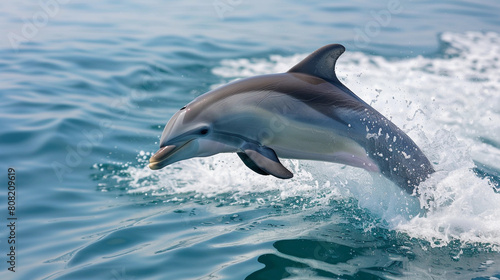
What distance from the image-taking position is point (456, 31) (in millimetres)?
16984

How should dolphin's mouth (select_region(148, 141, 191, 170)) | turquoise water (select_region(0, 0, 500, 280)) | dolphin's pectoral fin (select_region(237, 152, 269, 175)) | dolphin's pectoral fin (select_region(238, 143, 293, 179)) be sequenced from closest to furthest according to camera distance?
1. dolphin's pectoral fin (select_region(238, 143, 293, 179))
2. dolphin's pectoral fin (select_region(237, 152, 269, 175))
3. dolphin's mouth (select_region(148, 141, 191, 170))
4. turquoise water (select_region(0, 0, 500, 280))

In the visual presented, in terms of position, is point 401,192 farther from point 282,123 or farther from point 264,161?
point 264,161

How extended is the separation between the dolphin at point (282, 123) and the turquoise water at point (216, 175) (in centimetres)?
79

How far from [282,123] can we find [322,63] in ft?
2.26

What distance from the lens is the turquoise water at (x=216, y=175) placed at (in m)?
5.04

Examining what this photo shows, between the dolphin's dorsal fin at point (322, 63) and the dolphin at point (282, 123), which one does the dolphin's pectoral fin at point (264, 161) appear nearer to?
the dolphin at point (282, 123)

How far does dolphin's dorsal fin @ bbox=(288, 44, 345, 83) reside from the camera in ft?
17.0

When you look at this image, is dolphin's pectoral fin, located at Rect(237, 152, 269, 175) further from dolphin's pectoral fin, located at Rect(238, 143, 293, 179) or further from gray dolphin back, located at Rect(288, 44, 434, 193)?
gray dolphin back, located at Rect(288, 44, 434, 193)

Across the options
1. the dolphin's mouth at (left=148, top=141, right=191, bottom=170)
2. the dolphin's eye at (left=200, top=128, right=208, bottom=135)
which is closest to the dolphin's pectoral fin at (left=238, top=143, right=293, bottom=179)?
the dolphin's eye at (left=200, top=128, right=208, bottom=135)

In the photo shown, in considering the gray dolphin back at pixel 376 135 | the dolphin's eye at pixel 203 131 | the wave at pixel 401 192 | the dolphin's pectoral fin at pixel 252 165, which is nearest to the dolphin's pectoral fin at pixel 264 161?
the dolphin's pectoral fin at pixel 252 165

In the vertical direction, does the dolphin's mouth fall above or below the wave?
above

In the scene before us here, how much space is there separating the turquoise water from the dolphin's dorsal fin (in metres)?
1.33

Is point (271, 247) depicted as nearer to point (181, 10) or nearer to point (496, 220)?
→ point (496, 220)

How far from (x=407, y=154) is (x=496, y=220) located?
1.08m
